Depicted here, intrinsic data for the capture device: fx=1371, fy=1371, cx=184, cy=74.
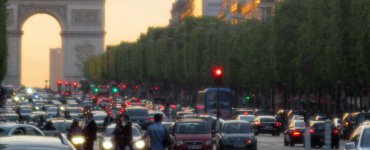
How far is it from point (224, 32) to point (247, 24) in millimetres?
6906

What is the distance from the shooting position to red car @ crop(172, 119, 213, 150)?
135 feet

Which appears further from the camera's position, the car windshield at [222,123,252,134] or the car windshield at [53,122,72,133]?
the car windshield at [222,123,252,134]

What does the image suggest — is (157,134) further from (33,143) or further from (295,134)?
(295,134)

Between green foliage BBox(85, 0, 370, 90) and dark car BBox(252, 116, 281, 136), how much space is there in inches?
197

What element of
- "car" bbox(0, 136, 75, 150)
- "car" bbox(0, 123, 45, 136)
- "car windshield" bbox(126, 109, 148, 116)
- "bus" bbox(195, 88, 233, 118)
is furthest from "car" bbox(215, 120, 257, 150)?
"bus" bbox(195, 88, 233, 118)

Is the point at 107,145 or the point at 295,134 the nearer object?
the point at 107,145

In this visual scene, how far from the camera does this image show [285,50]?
295 ft

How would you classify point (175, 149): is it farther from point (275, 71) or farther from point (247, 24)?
point (247, 24)

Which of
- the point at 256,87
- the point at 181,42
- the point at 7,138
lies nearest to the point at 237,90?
the point at 256,87

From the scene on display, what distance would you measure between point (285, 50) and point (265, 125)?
18.7 metres

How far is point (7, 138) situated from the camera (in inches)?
653

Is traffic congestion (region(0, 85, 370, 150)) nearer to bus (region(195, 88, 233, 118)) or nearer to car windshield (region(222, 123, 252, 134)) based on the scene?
car windshield (region(222, 123, 252, 134))

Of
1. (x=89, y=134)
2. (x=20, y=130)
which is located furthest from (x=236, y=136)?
(x=20, y=130)

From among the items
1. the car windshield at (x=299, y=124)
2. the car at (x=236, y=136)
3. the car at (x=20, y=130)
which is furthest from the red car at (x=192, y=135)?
the car windshield at (x=299, y=124)
